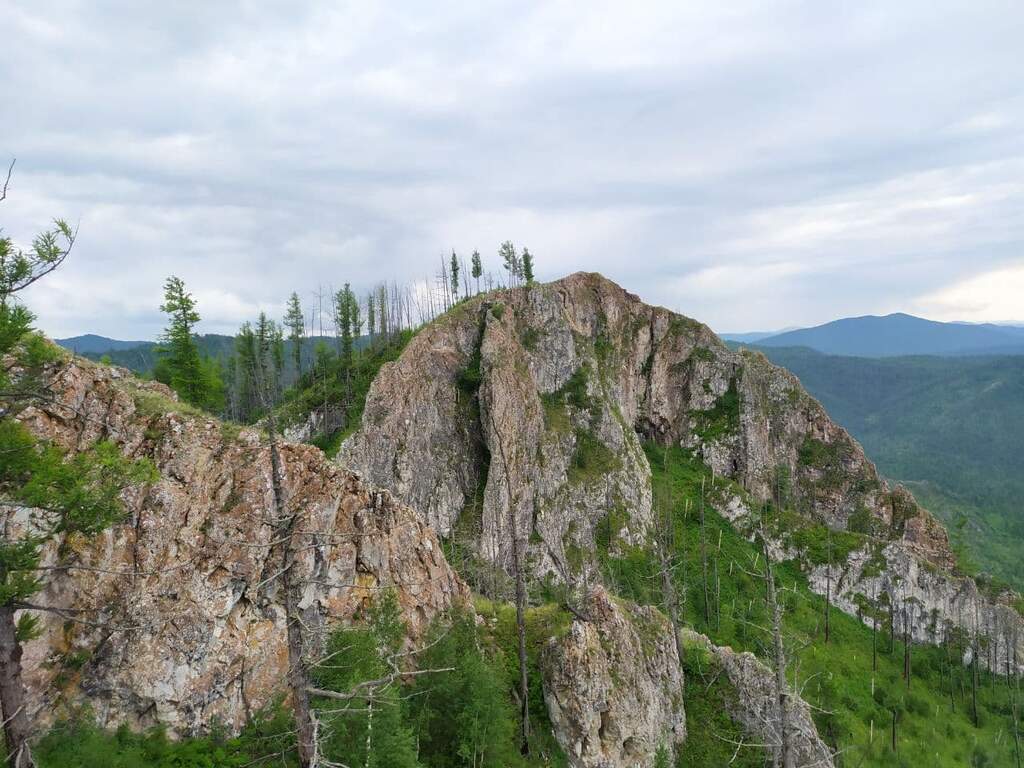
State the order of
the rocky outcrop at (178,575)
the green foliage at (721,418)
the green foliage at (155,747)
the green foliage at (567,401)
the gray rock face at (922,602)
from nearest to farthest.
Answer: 1. the green foliage at (155,747)
2. the rocky outcrop at (178,575)
3. the gray rock face at (922,602)
4. the green foliage at (567,401)
5. the green foliage at (721,418)

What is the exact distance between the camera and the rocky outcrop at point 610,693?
2533cm

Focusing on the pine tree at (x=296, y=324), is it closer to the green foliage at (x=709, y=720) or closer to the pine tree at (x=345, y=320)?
the pine tree at (x=345, y=320)

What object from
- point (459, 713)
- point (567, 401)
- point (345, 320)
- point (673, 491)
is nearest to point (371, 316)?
point (345, 320)

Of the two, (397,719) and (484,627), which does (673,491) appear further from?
(397,719)

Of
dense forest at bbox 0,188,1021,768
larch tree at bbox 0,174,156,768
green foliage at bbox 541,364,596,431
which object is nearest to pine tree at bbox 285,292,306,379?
dense forest at bbox 0,188,1021,768

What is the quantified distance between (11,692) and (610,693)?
76.2 feet

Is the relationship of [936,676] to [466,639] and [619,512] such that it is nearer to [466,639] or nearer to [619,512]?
[619,512]

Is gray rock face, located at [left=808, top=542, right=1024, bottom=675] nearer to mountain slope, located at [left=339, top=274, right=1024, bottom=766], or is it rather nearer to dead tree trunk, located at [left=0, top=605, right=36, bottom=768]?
mountain slope, located at [left=339, top=274, right=1024, bottom=766]

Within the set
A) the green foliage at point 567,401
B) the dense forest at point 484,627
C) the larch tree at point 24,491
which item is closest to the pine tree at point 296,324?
the dense forest at point 484,627

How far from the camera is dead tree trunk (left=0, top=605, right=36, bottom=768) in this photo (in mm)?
10656

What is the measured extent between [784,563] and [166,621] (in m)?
76.0

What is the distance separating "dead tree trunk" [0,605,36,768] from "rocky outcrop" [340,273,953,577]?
34756mm

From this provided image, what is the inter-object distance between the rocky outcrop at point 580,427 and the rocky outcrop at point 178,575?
23.5 metres

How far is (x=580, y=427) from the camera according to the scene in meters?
73.8
